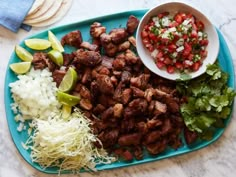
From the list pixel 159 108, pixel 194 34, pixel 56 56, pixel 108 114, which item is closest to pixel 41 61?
pixel 56 56

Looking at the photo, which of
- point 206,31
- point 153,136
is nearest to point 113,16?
point 206,31

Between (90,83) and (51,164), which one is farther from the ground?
(90,83)

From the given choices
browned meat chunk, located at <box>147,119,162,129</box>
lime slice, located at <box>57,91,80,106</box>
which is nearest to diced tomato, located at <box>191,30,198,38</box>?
browned meat chunk, located at <box>147,119,162,129</box>

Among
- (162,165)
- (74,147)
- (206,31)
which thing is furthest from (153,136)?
(206,31)

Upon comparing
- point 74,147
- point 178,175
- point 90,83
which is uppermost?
point 90,83

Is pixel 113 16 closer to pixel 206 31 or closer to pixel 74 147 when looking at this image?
pixel 206 31
